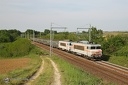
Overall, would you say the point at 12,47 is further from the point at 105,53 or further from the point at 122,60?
the point at 122,60

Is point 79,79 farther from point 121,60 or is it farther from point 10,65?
point 10,65

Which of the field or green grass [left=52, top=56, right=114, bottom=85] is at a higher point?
green grass [left=52, top=56, right=114, bottom=85]

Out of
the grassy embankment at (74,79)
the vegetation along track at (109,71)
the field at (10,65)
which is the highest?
the grassy embankment at (74,79)

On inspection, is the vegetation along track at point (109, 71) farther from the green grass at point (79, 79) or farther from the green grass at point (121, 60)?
the green grass at point (121, 60)

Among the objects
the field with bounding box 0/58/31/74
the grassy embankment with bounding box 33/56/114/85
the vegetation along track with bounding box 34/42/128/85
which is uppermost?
the grassy embankment with bounding box 33/56/114/85

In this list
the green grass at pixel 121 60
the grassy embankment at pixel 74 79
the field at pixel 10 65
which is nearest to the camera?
the grassy embankment at pixel 74 79

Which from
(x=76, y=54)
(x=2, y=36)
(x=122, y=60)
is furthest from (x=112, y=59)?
(x=2, y=36)

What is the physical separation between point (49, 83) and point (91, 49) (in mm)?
24806

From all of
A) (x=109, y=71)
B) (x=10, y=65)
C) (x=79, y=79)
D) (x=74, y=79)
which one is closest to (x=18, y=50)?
(x=10, y=65)

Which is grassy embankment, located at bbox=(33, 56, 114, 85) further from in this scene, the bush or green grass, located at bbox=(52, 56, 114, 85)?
the bush

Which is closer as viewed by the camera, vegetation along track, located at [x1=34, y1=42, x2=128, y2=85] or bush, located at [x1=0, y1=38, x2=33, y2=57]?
vegetation along track, located at [x1=34, y1=42, x2=128, y2=85]

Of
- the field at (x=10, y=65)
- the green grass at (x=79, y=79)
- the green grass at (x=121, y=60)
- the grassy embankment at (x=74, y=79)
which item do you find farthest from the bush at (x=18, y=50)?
the green grass at (x=79, y=79)

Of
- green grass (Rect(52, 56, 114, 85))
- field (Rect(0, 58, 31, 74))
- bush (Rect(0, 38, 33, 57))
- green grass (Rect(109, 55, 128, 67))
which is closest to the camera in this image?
green grass (Rect(52, 56, 114, 85))

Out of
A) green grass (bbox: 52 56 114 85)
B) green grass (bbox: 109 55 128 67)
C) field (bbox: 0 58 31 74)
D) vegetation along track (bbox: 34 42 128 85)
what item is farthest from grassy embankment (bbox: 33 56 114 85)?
green grass (bbox: 109 55 128 67)
